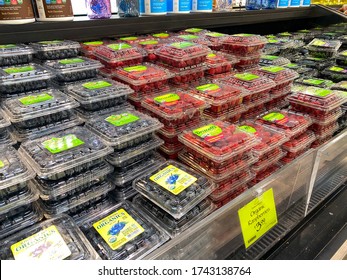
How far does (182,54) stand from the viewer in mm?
1377

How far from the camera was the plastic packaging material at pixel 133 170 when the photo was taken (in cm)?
103

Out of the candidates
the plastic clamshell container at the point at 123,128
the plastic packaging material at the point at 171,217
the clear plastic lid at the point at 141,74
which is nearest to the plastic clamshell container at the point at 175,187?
the plastic packaging material at the point at 171,217

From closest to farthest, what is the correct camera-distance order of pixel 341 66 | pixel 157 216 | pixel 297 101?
pixel 157 216
pixel 297 101
pixel 341 66

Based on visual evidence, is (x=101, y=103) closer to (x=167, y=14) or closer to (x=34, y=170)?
(x=34, y=170)

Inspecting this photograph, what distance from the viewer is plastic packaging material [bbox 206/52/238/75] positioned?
155 centimetres

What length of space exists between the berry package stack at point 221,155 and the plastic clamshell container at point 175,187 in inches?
2.5

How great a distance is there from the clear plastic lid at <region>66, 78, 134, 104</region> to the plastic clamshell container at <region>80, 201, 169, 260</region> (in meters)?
0.46

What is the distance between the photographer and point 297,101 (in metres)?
1.48

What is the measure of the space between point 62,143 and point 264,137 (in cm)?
85

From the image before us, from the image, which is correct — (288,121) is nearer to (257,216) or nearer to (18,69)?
(257,216)

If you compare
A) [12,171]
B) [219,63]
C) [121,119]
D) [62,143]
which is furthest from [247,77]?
[12,171]

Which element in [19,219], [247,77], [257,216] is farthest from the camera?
[247,77]
